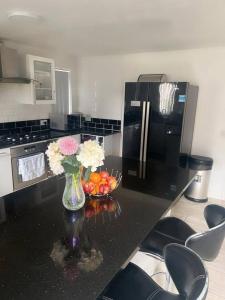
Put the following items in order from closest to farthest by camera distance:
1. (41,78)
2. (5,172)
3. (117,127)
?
(5,172), (41,78), (117,127)

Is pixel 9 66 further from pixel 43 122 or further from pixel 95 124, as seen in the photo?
pixel 95 124

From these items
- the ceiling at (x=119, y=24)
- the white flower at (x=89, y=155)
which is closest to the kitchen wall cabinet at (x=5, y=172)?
the ceiling at (x=119, y=24)

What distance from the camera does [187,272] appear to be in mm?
933

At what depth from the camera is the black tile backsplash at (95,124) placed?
4292 millimetres

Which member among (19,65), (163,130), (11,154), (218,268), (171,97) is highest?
(19,65)

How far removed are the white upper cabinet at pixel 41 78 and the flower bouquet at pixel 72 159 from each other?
7.55 feet

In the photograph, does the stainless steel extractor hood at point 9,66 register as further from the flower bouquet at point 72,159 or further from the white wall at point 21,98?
the flower bouquet at point 72,159

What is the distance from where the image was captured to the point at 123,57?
3.97 m

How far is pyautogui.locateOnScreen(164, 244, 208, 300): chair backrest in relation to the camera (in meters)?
0.81

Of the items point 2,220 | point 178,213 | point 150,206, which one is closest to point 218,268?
point 178,213

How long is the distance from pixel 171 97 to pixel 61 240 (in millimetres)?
2646

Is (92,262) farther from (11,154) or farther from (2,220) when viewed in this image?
(11,154)

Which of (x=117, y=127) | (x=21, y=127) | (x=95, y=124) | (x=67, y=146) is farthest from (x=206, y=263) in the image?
(x=21, y=127)

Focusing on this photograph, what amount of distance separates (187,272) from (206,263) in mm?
1609
